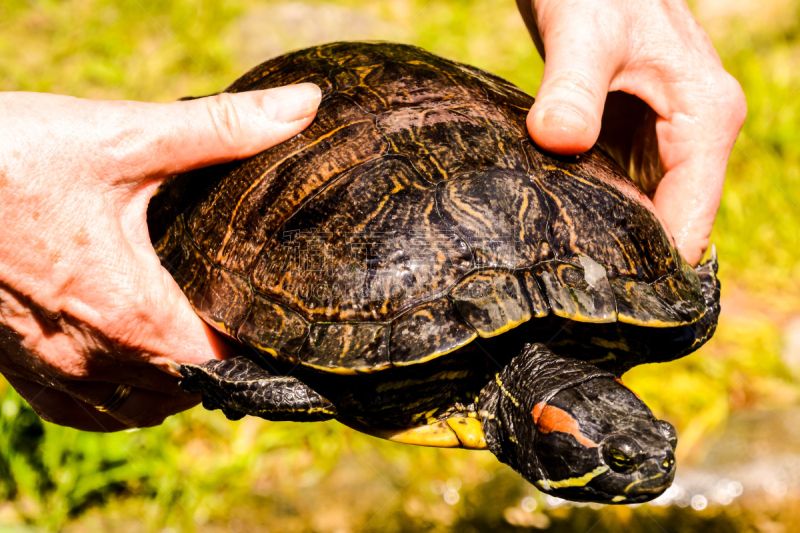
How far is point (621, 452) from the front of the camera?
1734 millimetres

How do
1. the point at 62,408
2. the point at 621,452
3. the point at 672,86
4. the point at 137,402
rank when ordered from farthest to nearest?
the point at 62,408, the point at 137,402, the point at 672,86, the point at 621,452

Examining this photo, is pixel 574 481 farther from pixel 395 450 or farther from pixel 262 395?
pixel 395 450

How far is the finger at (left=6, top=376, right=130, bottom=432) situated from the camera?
2684 millimetres

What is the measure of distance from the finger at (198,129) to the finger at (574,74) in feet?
2.64

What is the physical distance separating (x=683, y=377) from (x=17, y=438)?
4551 mm

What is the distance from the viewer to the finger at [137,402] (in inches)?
100

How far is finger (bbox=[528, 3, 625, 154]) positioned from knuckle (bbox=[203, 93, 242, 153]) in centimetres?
101

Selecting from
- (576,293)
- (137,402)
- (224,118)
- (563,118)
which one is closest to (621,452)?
(576,293)

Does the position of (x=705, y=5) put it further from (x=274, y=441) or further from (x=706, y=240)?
(x=274, y=441)

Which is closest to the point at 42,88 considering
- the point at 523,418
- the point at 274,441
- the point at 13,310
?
the point at 274,441

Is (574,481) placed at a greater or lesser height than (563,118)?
lesser

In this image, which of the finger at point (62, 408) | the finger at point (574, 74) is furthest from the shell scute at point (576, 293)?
the finger at point (62, 408)

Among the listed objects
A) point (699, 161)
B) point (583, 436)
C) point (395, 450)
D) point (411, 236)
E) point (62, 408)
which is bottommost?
point (395, 450)

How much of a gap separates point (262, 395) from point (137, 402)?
3.40 ft
